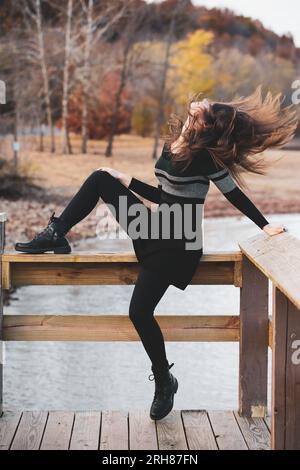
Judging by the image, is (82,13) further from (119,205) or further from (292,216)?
(119,205)

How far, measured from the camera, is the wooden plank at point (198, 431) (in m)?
3.35

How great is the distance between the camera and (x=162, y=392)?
3.55 metres

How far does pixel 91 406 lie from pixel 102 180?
3247 mm

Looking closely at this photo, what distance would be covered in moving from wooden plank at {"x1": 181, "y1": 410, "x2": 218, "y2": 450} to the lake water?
8.49 feet

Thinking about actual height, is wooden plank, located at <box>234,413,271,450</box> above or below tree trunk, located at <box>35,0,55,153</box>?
above

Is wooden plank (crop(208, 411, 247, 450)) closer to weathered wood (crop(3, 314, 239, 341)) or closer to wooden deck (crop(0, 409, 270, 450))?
wooden deck (crop(0, 409, 270, 450))

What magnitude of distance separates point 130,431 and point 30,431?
382 mm

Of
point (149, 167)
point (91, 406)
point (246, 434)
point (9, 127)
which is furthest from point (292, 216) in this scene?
point (246, 434)

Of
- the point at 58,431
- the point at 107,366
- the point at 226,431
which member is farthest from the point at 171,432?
the point at 107,366

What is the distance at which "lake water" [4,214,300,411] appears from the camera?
650 cm

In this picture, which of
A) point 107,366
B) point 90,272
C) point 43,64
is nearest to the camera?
point 90,272

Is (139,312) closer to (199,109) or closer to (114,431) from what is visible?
(114,431)

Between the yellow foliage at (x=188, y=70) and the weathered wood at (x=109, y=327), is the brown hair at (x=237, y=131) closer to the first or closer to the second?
the weathered wood at (x=109, y=327)

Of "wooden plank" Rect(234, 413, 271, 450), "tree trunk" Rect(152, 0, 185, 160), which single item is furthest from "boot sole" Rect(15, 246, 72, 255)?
"tree trunk" Rect(152, 0, 185, 160)
